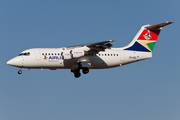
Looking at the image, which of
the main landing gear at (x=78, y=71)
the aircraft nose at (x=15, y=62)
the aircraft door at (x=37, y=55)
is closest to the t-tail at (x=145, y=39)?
the main landing gear at (x=78, y=71)

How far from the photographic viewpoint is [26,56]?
3136 cm

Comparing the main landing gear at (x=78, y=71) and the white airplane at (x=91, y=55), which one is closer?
the white airplane at (x=91, y=55)

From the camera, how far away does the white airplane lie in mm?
31266

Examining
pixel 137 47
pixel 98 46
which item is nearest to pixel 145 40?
pixel 137 47

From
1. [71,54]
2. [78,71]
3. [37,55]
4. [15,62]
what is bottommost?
[78,71]

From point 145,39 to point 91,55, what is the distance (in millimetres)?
6229

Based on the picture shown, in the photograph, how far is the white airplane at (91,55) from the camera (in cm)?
3127

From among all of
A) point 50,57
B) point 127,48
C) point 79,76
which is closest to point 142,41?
point 127,48

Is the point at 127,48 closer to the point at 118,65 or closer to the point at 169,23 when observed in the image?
the point at 118,65

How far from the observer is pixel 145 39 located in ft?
115

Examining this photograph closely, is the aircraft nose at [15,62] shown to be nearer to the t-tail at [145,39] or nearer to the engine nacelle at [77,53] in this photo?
the engine nacelle at [77,53]

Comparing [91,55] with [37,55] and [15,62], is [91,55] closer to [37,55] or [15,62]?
[37,55]

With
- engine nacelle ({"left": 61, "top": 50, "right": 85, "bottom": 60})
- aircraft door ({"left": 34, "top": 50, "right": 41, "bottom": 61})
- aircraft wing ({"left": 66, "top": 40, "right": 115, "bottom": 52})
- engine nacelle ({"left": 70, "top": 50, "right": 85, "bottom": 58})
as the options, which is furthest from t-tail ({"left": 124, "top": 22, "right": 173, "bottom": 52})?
aircraft door ({"left": 34, "top": 50, "right": 41, "bottom": 61})

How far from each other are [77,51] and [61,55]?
4.99 ft
